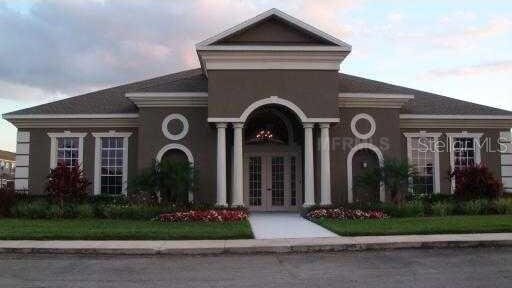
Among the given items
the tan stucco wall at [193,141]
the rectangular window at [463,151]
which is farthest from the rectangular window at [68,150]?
the rectangular window at [463,151]

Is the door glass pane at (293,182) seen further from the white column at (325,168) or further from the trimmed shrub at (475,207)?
the trimmed shrub at (475,207)

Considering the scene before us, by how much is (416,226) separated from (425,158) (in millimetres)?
9538

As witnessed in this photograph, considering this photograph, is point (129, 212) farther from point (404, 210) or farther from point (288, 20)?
point (404, 210)

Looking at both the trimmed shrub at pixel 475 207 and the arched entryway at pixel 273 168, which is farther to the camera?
the arched entryway at pixel 273 168

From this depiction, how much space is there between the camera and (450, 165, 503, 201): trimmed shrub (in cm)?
2128

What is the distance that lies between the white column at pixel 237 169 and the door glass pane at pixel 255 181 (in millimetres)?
2917

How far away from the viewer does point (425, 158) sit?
2448 cm

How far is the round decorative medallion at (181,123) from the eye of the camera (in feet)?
75.5

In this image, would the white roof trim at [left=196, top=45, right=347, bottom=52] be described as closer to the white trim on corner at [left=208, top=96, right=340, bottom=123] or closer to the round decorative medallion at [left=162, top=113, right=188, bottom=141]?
the white trim on corner at [left=208, top=96, right=340, bottom=123]

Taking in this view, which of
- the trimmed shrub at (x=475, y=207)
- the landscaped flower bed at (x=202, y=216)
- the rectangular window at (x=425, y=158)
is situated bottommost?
the landscaped flower bed at (x=202, y=216)

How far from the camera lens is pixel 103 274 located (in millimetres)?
10109

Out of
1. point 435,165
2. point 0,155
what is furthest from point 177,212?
point 0,155

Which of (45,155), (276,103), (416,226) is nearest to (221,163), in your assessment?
(276,103)

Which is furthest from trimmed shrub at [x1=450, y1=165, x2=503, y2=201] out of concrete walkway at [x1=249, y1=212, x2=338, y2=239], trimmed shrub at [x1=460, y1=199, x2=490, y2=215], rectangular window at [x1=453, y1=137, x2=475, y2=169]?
concrete walkway at [x1=249, y1=212, x2=338, y2=239]
